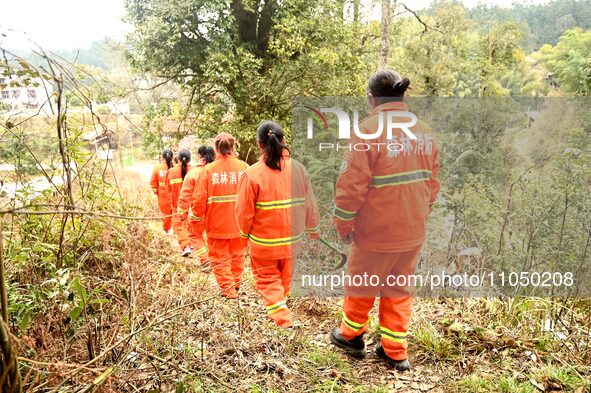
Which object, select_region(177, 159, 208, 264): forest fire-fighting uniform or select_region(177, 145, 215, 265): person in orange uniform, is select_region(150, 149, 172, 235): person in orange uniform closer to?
select_region(177, 145, 215, 265): person in orange uniform

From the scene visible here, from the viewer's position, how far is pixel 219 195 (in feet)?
15.0

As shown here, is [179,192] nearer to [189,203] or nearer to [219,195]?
[189,203]

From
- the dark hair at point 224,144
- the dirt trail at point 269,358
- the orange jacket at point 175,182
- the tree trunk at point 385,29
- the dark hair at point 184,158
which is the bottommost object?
the dirt trail at point 269,358

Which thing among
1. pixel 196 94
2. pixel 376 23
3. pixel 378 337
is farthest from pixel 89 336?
pixel 376 23

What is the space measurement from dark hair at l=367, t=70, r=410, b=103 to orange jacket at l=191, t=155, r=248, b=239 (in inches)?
81.5

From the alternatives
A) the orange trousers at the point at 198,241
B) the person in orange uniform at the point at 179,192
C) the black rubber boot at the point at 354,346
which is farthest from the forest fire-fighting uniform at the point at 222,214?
the person in orange uniform at the point at 179,192

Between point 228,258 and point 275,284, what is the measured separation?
4.11ft

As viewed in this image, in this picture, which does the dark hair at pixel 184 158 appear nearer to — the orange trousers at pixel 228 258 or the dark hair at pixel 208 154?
the dark hair at pixel 208 154

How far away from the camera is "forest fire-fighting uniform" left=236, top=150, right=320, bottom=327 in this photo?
338 cm

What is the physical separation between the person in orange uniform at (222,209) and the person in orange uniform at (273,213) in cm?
102

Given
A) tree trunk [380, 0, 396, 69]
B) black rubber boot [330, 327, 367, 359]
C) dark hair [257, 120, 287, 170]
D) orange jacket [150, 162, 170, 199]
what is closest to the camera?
black rubber boot [330, 327, 367, 359]

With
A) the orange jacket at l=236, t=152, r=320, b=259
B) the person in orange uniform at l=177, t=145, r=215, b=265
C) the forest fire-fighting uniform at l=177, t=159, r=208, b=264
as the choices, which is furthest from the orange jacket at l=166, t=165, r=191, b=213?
the orange jacket at l=236, t=152, r=320, b=259

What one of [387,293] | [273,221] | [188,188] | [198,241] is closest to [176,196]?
[198,241]

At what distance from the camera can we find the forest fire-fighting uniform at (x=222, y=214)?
14.7 feet
